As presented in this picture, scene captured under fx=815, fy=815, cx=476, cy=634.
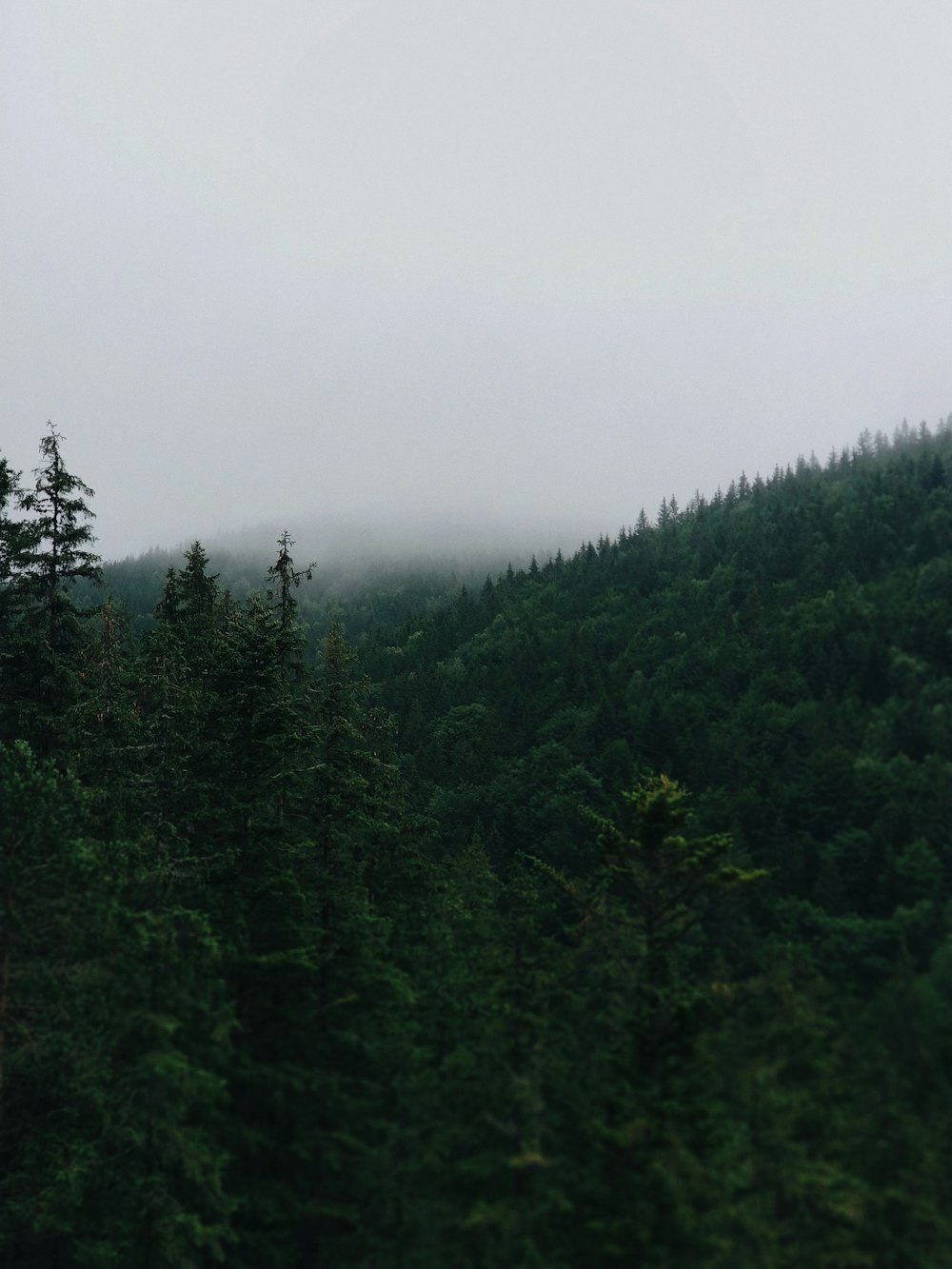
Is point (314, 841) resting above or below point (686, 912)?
above

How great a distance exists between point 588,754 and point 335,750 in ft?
134

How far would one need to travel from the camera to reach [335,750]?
30891mm

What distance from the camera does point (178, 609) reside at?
44.8 metres

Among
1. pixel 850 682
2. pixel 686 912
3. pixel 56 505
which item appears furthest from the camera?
pixel 850 682

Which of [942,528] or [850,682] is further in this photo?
[942,528]

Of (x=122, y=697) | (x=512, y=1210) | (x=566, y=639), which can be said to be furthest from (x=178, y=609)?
(x=566, y=639)

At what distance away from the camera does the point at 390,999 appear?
87.8 ft

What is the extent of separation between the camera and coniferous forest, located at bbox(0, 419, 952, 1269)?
19.1 m

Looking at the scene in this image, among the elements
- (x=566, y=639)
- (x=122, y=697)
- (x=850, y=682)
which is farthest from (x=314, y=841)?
(x=566, y=639)

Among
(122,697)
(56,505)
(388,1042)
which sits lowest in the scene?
(388,1042)

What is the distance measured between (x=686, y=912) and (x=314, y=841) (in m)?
13.3

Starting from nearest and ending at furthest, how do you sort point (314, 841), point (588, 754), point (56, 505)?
point (314, 841), point (56, 505), point (588, 754)

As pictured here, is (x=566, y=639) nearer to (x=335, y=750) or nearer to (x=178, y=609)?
(x=178, y=609)

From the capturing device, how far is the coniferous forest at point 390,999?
1906 cm
